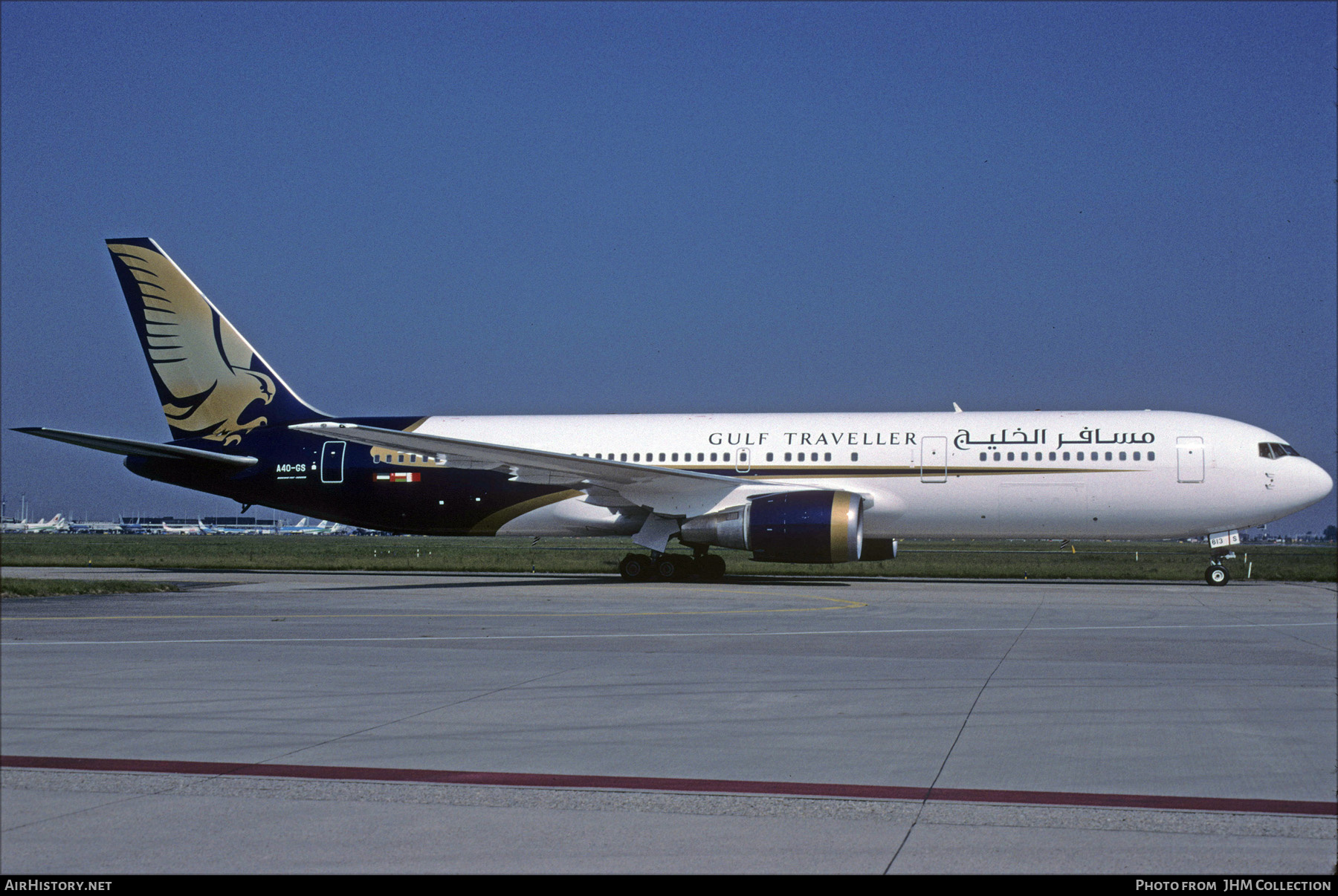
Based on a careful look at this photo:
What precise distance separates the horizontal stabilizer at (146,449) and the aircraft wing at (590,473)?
3067 millimetres

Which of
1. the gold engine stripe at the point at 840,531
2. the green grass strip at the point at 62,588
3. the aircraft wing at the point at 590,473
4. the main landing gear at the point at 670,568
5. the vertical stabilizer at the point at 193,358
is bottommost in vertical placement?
the green grass strip at the point at 62,588

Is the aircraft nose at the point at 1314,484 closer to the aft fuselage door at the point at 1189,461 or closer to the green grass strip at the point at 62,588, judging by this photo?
the aft fuselage door at the point at 1189,461

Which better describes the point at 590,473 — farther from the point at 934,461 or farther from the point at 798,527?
the point at 934,461

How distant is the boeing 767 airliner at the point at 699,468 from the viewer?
23.1 metres

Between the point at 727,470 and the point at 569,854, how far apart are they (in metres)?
20.6

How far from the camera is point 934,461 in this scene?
23750 millimetres

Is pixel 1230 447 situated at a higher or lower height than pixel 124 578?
higher

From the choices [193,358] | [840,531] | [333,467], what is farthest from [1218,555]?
[193,358]

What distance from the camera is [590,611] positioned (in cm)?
1673

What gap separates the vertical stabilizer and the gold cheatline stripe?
17.9ft

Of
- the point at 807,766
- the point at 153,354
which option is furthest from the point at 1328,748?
the point at 153,354

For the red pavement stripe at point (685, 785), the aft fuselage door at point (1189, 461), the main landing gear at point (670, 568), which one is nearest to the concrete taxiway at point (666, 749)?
the red pavement stripe at point (685, 785)

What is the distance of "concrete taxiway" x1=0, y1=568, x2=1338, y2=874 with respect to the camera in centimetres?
479

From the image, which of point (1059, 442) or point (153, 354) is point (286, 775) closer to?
point (1059, 442)
